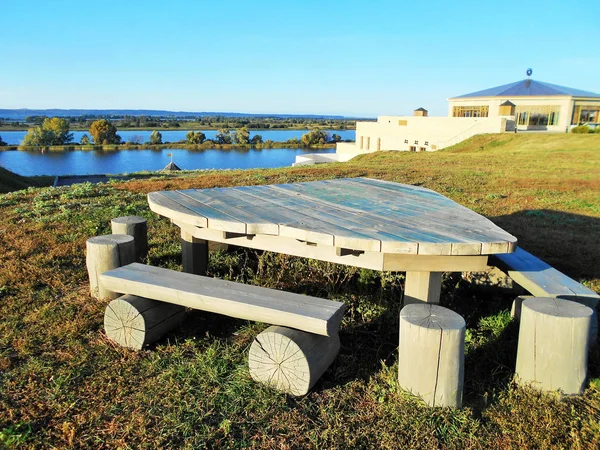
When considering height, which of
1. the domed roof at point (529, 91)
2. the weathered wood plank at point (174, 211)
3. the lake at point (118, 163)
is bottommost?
the lake at point (118, 163)

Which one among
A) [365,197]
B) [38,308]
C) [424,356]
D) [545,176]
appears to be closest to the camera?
[424,356]

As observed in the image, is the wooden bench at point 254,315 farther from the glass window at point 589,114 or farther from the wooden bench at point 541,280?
the glass window at point 589,114

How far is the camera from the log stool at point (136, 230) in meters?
4.68

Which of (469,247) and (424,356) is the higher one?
(469,247)

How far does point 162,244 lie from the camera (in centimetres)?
573

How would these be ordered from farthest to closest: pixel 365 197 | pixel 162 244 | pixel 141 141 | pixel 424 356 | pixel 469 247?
pixel 141 141 → pixel 162 244 → pixel 365 197 → pixel 469 247 → pixel 424 356

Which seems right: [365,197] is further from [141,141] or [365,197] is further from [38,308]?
[141,141]

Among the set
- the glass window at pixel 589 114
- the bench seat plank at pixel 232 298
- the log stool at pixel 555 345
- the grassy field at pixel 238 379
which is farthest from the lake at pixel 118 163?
the log stool at pixel 555 345

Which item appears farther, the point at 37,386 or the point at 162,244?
the point at 162,244

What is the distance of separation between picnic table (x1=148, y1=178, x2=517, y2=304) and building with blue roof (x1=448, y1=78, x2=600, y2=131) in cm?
3703

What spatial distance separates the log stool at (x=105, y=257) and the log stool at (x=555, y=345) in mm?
3273

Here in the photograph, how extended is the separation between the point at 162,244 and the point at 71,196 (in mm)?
4314

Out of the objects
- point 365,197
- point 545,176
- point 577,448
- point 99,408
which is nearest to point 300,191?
point 365,197

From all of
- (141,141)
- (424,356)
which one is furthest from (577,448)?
(141,141)
